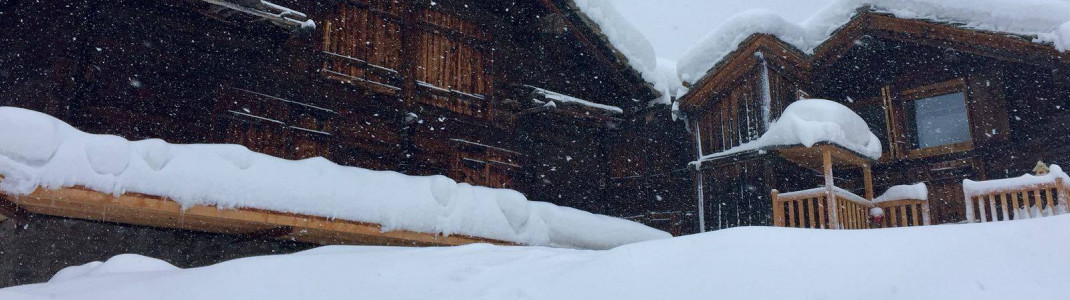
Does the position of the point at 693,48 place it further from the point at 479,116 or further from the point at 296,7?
the point at 296,7

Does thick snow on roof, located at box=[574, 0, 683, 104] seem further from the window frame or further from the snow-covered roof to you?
the window frame

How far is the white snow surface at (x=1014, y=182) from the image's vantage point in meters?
8.17

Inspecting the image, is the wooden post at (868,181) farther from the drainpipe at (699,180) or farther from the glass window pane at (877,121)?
the drainpipe at (699,180)

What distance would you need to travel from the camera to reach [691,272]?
431cm

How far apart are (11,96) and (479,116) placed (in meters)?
5.67

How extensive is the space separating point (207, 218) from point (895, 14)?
9.29 metres

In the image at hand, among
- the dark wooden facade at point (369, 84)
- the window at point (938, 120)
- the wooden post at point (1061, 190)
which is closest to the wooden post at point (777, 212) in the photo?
the dark wooden facade at point (369, 84)

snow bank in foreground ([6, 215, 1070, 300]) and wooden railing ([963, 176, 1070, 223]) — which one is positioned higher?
wooden railing ([963, 176, 1070, 223])

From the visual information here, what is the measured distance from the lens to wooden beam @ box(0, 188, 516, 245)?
6738 mm

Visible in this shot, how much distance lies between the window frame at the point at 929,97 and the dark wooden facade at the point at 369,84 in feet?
11.2

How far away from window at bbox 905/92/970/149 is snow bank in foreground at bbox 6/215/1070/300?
23.8 ft

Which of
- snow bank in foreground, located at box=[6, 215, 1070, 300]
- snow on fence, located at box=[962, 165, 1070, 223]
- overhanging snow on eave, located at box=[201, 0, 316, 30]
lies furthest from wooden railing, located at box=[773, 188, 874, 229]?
overhanging snow on eave, located at box=[201, 0, 316, 30]

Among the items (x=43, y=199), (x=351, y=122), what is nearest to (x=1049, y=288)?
(x=43, y=199)

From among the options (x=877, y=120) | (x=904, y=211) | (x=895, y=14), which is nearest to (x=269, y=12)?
(x=904, y=211)
